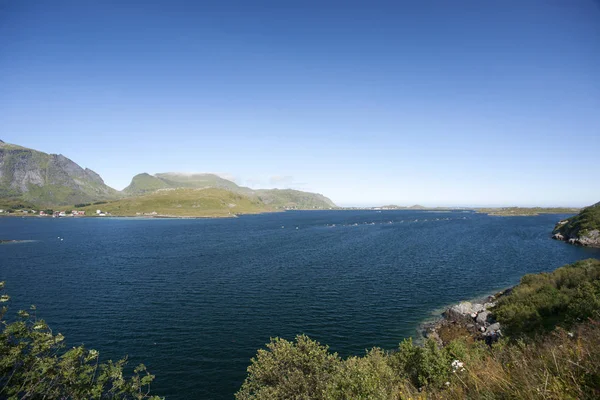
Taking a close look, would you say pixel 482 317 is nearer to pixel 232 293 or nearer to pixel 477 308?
pixel 477 308

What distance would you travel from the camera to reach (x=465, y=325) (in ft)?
168

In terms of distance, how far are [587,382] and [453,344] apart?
25509mm

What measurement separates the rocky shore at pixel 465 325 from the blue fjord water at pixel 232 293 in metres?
3.68

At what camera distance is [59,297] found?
6712 cm

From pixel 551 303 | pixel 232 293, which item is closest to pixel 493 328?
pixel 551 303

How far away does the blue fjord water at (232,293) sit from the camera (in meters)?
45.4

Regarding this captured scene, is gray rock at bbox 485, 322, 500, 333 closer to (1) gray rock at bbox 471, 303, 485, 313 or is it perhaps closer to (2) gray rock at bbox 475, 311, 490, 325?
(2) gray rock at bbox 475, 311, 490, 325

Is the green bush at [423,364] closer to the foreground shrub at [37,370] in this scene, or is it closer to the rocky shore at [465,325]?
the rocky shore at [465,325]

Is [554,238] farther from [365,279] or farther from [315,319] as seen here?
[315,319]

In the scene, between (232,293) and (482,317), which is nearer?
(482,317)

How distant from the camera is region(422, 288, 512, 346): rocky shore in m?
46.3

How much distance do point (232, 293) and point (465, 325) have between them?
167 ft

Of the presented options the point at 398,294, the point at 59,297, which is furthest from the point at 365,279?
the point at 59,297

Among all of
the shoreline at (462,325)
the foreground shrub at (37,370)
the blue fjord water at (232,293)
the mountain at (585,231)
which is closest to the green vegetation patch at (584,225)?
the mountain at (585,231)
